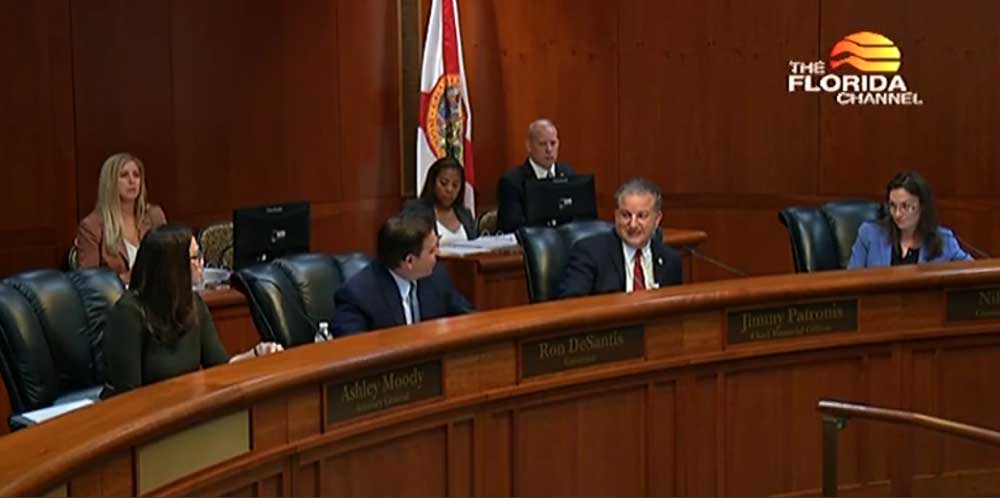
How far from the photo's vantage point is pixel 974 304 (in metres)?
4.91

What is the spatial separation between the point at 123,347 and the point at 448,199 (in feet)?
11.1

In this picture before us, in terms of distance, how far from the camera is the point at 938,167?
8828 millimetres

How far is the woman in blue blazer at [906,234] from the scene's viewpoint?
18.6 ft

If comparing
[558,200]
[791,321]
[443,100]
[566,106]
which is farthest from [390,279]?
[566,106]

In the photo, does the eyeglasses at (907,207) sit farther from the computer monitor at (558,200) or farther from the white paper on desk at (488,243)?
the white paper on desk at (488,243)

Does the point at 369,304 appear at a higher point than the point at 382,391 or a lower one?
higher

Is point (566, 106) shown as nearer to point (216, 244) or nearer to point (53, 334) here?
point (216, 244)

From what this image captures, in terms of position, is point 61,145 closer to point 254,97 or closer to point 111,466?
point 254,97

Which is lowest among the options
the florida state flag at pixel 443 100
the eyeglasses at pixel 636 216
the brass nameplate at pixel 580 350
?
the brass nameplate at pixel 580 350

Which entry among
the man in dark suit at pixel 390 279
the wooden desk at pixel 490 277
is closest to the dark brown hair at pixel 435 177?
the wooden desk at pixel 490 277

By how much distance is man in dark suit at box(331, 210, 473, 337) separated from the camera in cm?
436

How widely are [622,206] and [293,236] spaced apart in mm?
1544

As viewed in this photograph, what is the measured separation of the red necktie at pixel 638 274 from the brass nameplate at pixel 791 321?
0.62 metres

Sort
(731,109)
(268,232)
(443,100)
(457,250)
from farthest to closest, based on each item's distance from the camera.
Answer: (731,109) < (443,100) < (457,250) < (268,232)
